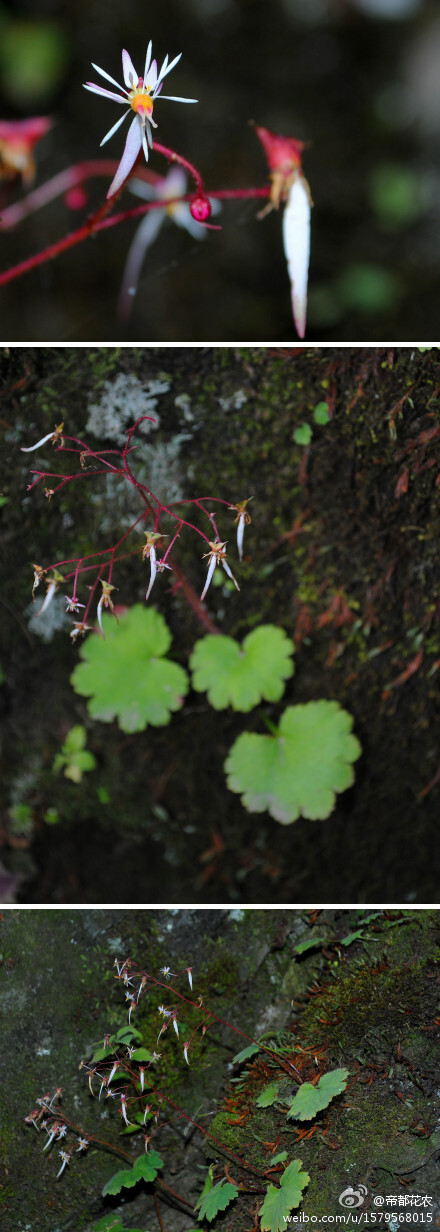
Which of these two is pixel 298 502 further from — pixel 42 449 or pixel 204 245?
pixel 204 245

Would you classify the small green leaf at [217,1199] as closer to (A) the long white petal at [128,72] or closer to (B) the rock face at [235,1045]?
(B) the rock face at [235,1045]

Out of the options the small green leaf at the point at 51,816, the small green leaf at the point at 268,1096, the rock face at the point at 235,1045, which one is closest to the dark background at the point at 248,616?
the small green leaf at the point at 51,816

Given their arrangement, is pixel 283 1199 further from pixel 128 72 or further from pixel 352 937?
pixel 128 72

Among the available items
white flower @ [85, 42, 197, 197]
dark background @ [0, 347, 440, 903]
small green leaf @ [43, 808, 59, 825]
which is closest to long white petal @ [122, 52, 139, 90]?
white flower @ [85, 42, 197, 197]

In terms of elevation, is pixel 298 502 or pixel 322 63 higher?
pixel 322 63

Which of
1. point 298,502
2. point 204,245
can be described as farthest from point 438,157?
point 298,502

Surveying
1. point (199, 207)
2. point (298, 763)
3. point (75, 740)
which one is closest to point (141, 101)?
point (199, 207)

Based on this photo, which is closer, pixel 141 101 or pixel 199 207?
pixel 141 101
